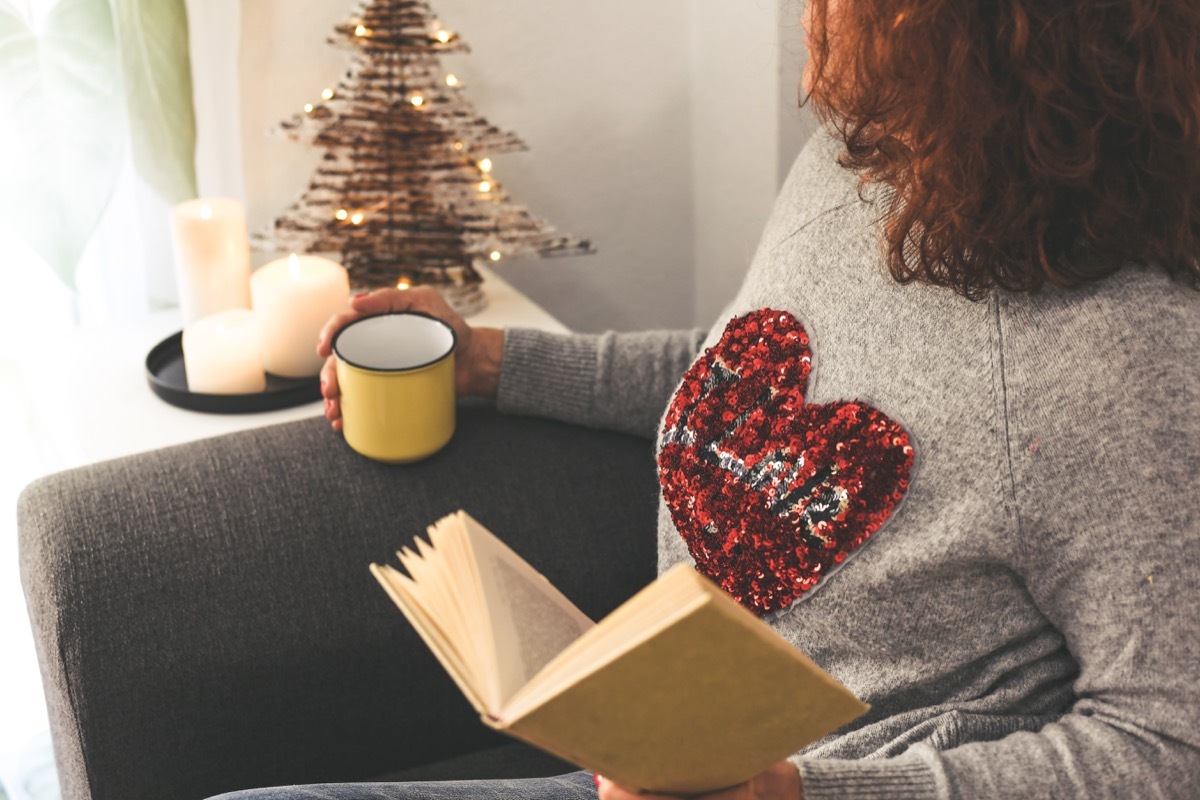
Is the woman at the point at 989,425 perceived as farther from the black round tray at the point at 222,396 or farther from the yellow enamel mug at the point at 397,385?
the black round tray at the point at 222,396

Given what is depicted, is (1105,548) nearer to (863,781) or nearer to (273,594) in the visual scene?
(863,781)

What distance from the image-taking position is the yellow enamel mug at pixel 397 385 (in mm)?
945

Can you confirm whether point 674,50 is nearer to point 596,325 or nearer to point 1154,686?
point 596,325

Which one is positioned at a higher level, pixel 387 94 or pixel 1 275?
pixel 387 94

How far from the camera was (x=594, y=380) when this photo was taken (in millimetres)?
1065

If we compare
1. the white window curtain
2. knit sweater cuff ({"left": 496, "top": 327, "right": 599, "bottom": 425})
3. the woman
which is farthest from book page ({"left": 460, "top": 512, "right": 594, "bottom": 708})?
the white window curtain

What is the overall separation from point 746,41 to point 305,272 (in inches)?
24.8

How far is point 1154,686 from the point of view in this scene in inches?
25.3

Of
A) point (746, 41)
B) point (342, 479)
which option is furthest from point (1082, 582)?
point (746, 41)

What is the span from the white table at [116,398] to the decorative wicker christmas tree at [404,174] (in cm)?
9

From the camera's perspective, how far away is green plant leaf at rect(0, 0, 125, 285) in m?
1.21

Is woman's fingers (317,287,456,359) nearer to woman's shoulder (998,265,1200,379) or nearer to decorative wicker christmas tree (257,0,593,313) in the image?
decorative wicker christmas tree (257,0,593,313)

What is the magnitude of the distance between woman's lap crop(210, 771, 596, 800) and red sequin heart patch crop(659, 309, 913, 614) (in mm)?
173

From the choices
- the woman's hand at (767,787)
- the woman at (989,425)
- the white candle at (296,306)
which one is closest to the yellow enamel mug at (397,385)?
the white candle at (296,306)
